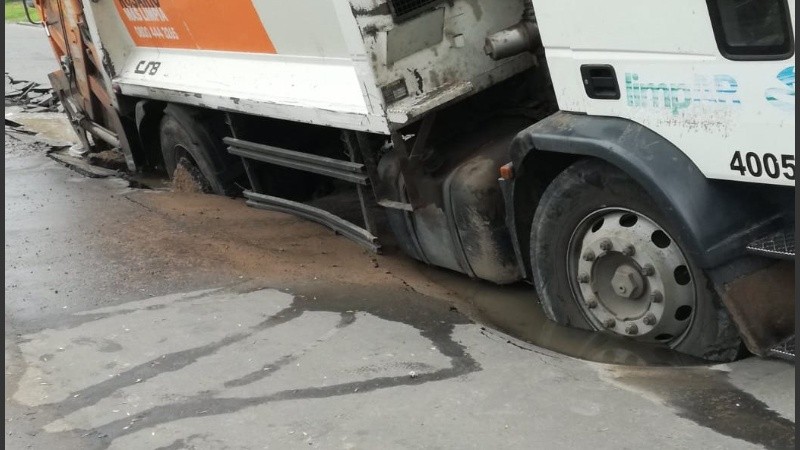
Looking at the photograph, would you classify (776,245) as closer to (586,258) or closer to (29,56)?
(586,258)

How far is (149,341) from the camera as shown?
495 centimetres

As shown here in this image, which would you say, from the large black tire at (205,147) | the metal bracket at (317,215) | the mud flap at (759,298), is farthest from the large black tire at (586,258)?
the large black tire at (205,147)

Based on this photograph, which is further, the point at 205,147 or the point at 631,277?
the point at 205,147

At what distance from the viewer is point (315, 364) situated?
14.8 ft

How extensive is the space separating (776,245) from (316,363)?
1.99m

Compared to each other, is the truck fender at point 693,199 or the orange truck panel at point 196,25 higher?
the orange truck panel at point 196,25

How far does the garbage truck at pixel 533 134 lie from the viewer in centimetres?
376

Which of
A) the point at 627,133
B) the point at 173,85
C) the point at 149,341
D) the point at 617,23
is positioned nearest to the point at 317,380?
the point at 149,341

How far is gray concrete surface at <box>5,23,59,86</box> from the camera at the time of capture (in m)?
15.7

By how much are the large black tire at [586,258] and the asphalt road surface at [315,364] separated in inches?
4.2

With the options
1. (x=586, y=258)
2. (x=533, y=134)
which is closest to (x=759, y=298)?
(x=586, y=258)

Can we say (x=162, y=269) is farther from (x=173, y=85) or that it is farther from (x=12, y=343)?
(x=173, y=85)

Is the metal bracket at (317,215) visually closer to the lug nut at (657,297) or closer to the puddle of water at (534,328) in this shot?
the puddle of water at (534,328)

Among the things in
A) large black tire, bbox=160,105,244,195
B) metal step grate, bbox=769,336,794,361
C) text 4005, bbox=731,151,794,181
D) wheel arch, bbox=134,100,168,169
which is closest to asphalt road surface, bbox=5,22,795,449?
metal step grate, bbox=769,336,794,361
